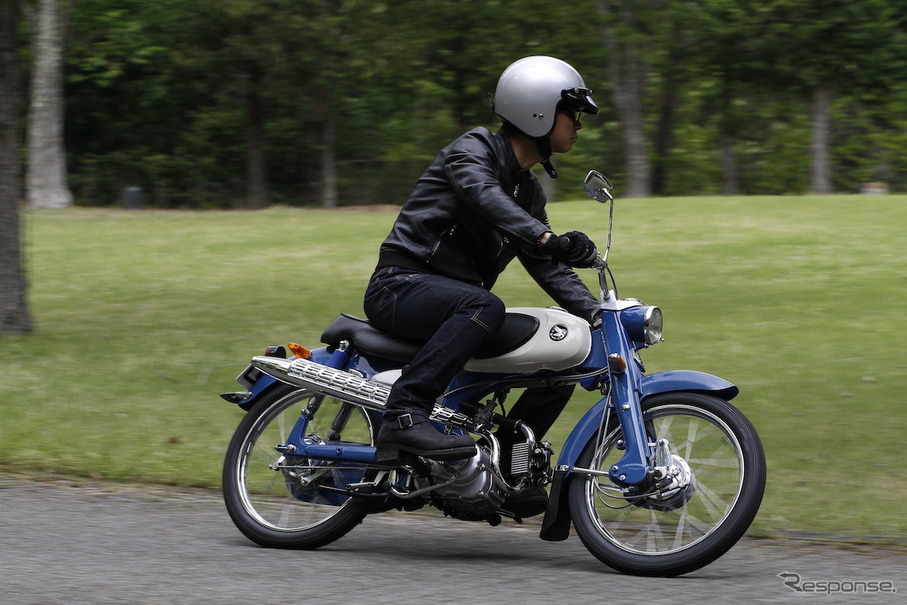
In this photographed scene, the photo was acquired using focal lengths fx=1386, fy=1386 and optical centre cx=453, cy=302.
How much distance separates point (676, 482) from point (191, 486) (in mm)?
2892

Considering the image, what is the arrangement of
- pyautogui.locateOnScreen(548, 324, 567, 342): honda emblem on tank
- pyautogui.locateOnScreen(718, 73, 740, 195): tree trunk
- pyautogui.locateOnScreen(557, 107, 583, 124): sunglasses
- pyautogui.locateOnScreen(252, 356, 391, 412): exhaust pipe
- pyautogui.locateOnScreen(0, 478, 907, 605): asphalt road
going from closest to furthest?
pyautogui.locateOnScreen(0, 478, 907, 605): asphalt road < pyautogui.locateOnScreen(548, 324, 567, 342): honda emblem on tank < pyautogui.locateOnScreen(557, 107, 583, 124): sunglasses < pyautogui.locateOnScreen(252, 356, 391, 412): exhaust pipe < pyautogui.locateOnScreen(718, 73, 740, 195): tree trunk

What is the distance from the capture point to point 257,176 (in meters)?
39.6

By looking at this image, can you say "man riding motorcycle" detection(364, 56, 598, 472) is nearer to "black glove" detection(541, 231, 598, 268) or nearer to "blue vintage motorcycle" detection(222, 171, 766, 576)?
"black glove" detection(541, 231, 598, 268)

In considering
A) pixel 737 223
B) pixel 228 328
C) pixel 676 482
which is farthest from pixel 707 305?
pixel 676 482

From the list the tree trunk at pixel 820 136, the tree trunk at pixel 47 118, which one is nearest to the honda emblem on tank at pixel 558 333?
the tree trunk at pixel 47 118

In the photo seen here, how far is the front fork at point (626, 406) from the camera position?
17.3 ft

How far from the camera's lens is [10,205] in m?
11.8

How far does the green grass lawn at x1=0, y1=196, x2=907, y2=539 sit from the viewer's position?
750 centimetres

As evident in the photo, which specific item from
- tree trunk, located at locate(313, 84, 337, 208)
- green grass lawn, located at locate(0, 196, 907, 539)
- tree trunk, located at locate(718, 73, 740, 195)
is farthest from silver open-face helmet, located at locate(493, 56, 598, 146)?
tree trunk, located at locate(718, 73, 740, 195)

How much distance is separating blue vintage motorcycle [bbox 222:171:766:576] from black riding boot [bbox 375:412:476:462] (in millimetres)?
68

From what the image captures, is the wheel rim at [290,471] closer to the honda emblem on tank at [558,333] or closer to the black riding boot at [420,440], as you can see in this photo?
the black riding boot at [420,440]

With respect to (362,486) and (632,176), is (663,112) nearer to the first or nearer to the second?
(632,176)

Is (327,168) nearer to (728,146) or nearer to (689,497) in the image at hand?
(728,146)

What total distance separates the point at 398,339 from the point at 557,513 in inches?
38.2
